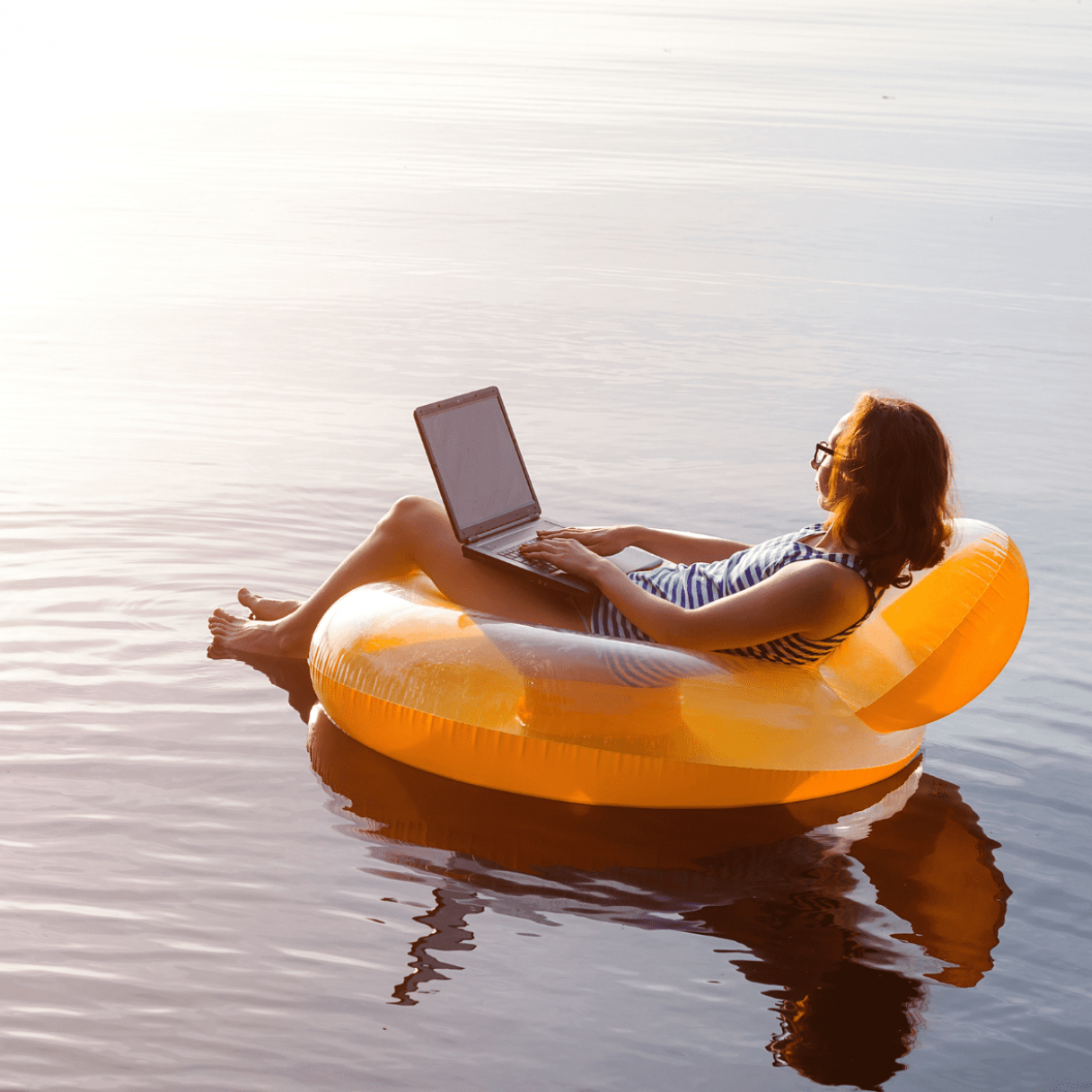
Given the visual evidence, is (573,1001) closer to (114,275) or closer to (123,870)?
(123,870)

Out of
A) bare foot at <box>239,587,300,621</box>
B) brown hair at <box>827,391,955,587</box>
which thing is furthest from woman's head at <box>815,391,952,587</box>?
bare foot at <box>239,587,300,621</box>

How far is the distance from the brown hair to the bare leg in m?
0.87

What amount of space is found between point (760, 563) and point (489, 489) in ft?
2.83

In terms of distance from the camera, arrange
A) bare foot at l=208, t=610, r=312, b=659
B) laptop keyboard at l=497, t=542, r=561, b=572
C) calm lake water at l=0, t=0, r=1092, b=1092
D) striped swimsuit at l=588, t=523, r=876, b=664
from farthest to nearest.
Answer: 1. bare foot at l=208, t=610, r=312, b=659
2. laptop keyboard at l=497, t=542, r=561, b=572
3. striped swimsuit at l=588, t=523, r=876, b=664
4. calm lake water at l=0, t=0, r=1092, b=1092

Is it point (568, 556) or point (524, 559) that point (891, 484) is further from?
point (524, 559)

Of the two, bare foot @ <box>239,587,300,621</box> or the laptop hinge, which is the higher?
the laptop hinge

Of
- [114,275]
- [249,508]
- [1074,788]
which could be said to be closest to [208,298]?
[114,275]

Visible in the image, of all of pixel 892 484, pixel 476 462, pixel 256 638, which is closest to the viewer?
pixel 892 484

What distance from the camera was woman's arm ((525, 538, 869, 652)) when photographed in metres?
3.35

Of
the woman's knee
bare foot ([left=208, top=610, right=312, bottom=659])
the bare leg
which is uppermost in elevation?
the woman's knee

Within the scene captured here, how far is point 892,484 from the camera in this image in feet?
10.8

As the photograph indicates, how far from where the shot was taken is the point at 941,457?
330 centimetres

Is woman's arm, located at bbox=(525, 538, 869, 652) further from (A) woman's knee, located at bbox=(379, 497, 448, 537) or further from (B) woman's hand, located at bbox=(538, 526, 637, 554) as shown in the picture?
(A) woman's knee, located at bbox=(379, 497, 448, 537)

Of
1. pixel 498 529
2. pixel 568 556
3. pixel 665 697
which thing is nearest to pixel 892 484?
pixel 665 697
